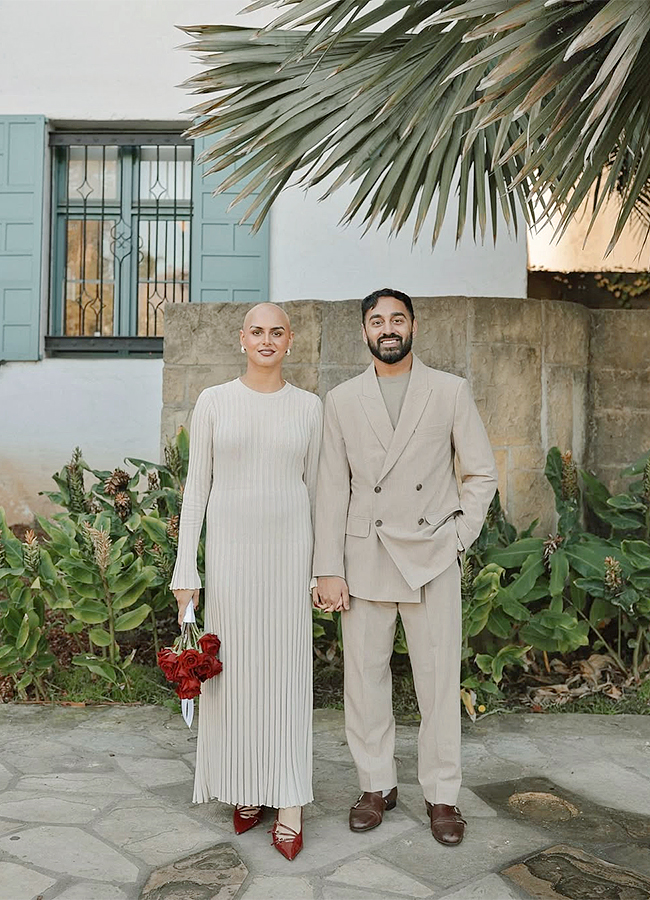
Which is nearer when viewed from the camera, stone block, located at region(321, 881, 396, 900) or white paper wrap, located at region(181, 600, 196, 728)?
stone block, located at region(321, 881, 396, 900)

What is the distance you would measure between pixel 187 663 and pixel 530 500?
2769 mm

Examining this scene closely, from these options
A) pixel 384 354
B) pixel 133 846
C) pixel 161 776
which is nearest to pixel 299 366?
pixel 384 354

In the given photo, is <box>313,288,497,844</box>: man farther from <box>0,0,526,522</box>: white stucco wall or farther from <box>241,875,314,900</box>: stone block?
<box>0,0,526,522</box>: white stucco wall

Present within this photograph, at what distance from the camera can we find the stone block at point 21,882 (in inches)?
114

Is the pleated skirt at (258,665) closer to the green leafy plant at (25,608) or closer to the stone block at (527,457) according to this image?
the green leafy plant at (25,608)

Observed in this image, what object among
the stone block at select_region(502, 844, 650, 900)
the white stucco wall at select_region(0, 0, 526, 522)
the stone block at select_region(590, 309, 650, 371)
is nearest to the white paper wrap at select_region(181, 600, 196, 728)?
the stone block at select_region(502, 844, 650, 900)

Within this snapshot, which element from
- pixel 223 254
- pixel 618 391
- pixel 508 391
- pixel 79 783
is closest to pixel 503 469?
pixel 508 391

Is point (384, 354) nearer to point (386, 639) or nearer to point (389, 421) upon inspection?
point (389, 421)

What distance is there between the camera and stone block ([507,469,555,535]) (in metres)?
5.36

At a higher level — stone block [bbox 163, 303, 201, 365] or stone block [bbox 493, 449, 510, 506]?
stone block [bbox 163, 303, 201, 365]

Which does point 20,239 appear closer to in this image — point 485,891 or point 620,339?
point 620,339

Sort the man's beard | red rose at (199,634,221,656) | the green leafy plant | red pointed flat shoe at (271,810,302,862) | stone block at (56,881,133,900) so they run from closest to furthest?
stone block at (56,881,133,900)
red pointed flat shoe at (271,810,302,862)
red rose at (199,634,221,656)
the man's beard
the green leafy plant

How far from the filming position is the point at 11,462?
7555 millimetres

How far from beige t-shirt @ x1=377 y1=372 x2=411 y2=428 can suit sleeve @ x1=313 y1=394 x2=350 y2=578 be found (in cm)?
19
